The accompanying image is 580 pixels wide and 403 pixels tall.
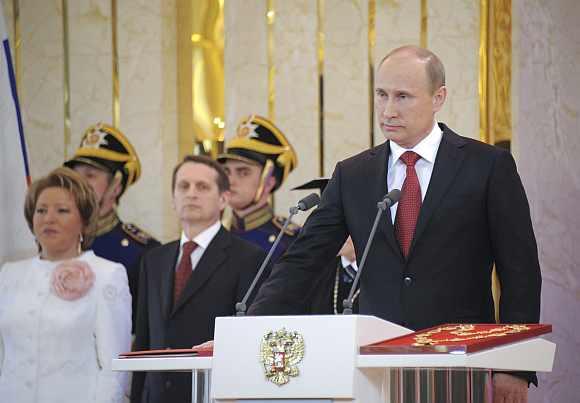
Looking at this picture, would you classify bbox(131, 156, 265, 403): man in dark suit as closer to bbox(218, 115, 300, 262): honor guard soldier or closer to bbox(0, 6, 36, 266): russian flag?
bbox(0, 6, 36, 266): russian flag

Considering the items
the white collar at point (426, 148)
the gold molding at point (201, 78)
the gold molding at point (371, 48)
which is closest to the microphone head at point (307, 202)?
the white collar at point (426, 148)

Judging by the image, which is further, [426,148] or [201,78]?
[201,78]

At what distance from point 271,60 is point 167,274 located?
6.66 feet

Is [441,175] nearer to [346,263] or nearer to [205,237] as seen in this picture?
[346,263]

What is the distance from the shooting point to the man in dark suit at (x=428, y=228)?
338cm

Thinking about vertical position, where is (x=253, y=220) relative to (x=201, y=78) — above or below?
below

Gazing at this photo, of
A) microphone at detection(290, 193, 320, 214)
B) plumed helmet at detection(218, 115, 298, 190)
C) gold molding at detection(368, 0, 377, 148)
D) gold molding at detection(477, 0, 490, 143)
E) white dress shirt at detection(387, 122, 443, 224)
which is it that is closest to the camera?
microphone at detection(290, 193, 320, 214)

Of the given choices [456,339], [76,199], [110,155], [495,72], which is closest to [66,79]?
[110,155]

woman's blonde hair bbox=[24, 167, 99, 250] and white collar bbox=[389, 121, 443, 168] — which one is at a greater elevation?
woman's blonde hair bbox=[24, 167, 99, 250]

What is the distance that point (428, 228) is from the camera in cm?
340

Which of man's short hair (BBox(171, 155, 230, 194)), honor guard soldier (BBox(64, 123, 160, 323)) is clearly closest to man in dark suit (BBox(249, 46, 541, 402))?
man's short hair (BBox(171, 155, 230, 194))

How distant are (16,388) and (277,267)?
1.98m

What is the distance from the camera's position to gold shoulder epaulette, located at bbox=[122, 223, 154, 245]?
265 inches

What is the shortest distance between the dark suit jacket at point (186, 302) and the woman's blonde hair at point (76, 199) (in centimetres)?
32
